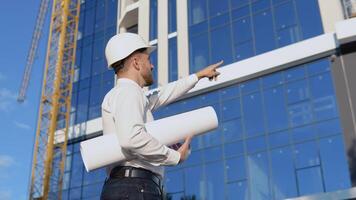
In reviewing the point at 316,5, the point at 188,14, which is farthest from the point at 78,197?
the point at 316,5

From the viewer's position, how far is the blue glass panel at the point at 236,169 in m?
27.6

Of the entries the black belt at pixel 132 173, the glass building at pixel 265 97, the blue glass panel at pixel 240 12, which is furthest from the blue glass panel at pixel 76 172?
the black belt at pixel 132 173

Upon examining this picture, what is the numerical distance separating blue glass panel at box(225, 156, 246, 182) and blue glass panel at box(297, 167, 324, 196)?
131 inches

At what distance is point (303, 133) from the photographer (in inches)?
1042

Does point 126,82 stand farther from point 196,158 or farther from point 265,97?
point 196,158

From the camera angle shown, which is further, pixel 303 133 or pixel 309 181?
pixel 303 133

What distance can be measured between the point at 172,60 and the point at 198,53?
2.17m

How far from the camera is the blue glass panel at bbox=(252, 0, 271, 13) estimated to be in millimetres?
30719

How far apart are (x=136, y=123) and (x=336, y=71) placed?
2536 cm

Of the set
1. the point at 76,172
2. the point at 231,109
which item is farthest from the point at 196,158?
the point at 76,172

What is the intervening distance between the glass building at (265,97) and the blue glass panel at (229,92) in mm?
81

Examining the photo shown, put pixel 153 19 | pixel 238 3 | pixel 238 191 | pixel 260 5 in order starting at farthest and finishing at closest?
pixel 153 19, pixel 238 3, pixel 260 5, pixel 238 191

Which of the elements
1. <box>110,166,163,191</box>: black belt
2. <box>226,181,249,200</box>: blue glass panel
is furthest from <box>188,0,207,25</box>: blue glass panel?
<box>110,166,163,191</box>: black belt

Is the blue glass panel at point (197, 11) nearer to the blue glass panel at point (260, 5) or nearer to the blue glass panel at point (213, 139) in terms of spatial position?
the blue glass panel at point (260, 5)
